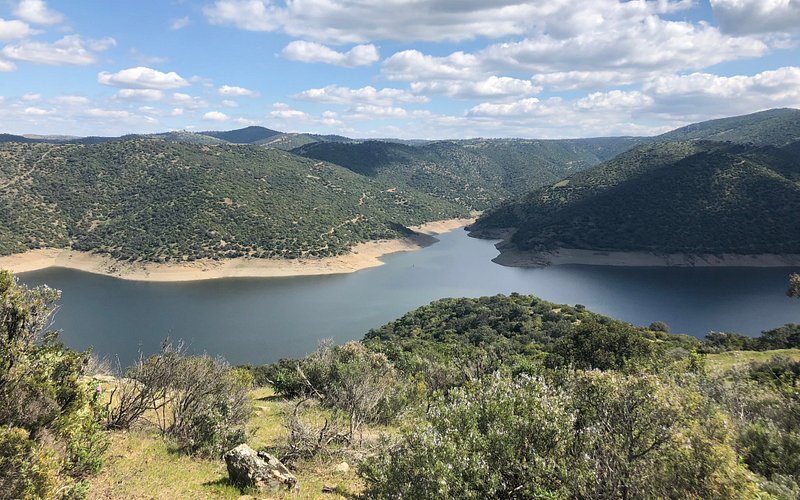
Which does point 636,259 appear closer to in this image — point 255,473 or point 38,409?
point 255,473

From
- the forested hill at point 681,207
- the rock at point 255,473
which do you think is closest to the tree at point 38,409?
the rock at point 255,473

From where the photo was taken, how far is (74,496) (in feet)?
28.5

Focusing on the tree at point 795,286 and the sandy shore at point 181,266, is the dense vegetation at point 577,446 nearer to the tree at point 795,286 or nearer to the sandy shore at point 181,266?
the tree at point 795,286

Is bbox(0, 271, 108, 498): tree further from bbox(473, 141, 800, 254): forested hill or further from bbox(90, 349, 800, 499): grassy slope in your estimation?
bbox(473, 141, 800, 254): forested hill

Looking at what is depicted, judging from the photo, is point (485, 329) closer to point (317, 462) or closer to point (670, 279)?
point (317, 462)

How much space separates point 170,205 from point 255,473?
390 ft

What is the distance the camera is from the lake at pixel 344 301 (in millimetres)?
61406

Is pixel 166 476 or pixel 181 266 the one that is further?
pixel 181 266

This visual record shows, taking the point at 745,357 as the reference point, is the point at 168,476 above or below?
above

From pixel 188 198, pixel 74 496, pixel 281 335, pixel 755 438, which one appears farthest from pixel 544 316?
pixel 188 198

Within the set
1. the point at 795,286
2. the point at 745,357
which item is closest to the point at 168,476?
the point at 795,286

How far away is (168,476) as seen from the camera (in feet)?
37.1

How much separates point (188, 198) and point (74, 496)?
12058cm

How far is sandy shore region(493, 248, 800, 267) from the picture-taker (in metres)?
99.7
